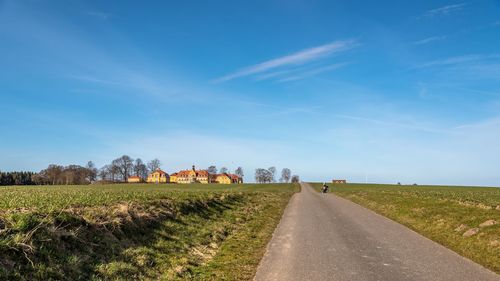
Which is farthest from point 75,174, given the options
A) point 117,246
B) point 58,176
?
point 117,246

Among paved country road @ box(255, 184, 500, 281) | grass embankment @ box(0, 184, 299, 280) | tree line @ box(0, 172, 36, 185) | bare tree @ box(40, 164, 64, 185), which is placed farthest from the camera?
bare tree @ box(40, 164, 64, 185)

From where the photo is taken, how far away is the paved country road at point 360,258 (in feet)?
31.3

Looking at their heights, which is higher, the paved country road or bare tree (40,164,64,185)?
bare tree (40,164,64,185)

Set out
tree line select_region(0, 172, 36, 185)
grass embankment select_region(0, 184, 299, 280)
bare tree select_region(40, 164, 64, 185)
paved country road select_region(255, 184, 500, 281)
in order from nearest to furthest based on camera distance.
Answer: grass embankment select_region(0, 184, 299, 280), paved country road select_region(255, 184, 500, 281), tree line select_region(0, 172, 36, 185), bare tree select_region(40, 164, 64, 185)

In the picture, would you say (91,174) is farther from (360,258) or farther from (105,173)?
(360,258)

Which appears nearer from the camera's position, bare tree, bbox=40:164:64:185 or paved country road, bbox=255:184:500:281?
paved country road, bbox=255:184:500:281

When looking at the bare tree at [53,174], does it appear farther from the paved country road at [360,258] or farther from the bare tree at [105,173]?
the paved country road at [360,258]

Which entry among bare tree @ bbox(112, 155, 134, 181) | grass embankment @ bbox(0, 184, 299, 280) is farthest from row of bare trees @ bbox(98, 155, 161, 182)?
grass embankment @ bbox(0, 184, 299, 280)

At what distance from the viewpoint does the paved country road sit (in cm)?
955

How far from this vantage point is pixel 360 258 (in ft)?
37.5

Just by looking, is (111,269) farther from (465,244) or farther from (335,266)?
(465,244)

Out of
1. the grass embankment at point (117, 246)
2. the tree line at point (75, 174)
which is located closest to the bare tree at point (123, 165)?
the tree line at point (75, 174)

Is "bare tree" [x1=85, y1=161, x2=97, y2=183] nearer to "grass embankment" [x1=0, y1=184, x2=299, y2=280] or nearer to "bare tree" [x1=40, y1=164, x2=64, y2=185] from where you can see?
"bare tree" [x1=40, y1=164, x2=64, y2=185]

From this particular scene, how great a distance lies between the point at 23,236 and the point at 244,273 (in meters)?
5.25
